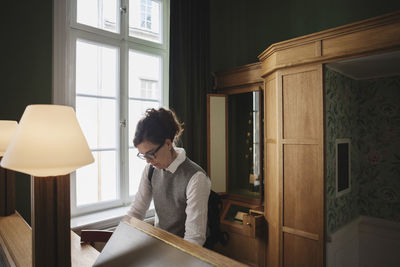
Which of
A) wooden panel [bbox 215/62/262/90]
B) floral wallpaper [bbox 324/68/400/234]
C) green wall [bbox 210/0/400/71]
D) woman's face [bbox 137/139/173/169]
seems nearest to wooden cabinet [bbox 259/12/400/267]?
floral wallpaper [bbox 324/68/400/234]

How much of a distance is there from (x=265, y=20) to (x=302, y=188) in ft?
6.75

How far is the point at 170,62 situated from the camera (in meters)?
2.86

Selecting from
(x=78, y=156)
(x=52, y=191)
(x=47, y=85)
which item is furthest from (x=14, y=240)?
(x=47, y=85)

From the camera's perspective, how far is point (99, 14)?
2.52 meters

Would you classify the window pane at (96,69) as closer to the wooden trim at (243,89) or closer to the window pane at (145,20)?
the window pane at (145,20)

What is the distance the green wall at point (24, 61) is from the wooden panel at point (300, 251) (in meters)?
2.04

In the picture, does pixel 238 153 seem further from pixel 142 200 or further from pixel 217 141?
pixel 142 200

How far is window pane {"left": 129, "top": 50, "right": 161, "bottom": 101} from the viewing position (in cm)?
275

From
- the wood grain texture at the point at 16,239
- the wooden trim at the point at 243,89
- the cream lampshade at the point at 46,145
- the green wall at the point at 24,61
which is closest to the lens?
the cream lampshade at the point at 46,145

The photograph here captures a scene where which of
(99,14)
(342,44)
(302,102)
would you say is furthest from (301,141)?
(99,14)

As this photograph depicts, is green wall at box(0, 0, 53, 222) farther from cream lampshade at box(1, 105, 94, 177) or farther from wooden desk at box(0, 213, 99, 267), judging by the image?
cream lampshade at box(1, 105, 94, 177)

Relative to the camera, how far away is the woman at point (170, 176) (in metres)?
1.32

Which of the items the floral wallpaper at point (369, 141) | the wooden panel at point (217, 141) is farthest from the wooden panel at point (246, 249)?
the floral wallpaper at point (369, 141)

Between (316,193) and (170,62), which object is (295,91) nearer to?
(316,193)
